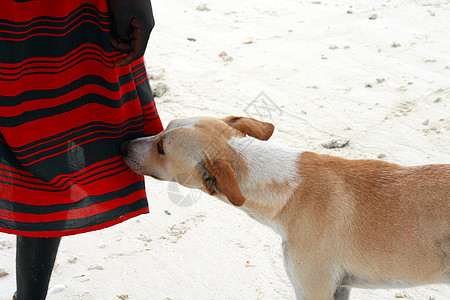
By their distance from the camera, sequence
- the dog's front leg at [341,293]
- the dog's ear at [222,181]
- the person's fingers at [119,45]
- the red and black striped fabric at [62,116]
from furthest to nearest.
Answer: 1. the dog's front leg at [341,293]
2. the dog's ear at [222,181]
3. the person's fingers at [119,45]
4. the red and black striped fabric at [62,116]

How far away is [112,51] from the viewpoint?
92.2 inches

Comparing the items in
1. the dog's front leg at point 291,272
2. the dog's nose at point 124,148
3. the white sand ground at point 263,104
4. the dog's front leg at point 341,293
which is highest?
the dog's nose at point 124,148

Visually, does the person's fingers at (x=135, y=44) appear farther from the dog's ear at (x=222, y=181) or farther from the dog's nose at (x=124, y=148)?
the dog's ear at (x=222, y=181)

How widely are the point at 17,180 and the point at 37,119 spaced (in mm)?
305

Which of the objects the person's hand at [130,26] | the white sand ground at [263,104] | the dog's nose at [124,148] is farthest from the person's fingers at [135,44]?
the white sand ground at [263,104]

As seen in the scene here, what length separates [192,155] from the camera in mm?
2791

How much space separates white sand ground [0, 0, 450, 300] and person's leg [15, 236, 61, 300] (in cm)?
57

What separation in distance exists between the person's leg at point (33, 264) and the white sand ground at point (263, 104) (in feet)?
1.86

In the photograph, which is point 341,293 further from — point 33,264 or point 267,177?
point 33,264

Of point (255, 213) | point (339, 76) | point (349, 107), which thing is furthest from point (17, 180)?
point (339, 76)

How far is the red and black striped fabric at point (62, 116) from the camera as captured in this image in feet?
7.06

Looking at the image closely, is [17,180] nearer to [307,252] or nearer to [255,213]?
[255,213]

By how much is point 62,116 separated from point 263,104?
3.62 metres

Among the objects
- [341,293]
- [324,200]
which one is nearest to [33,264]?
[324,200]
